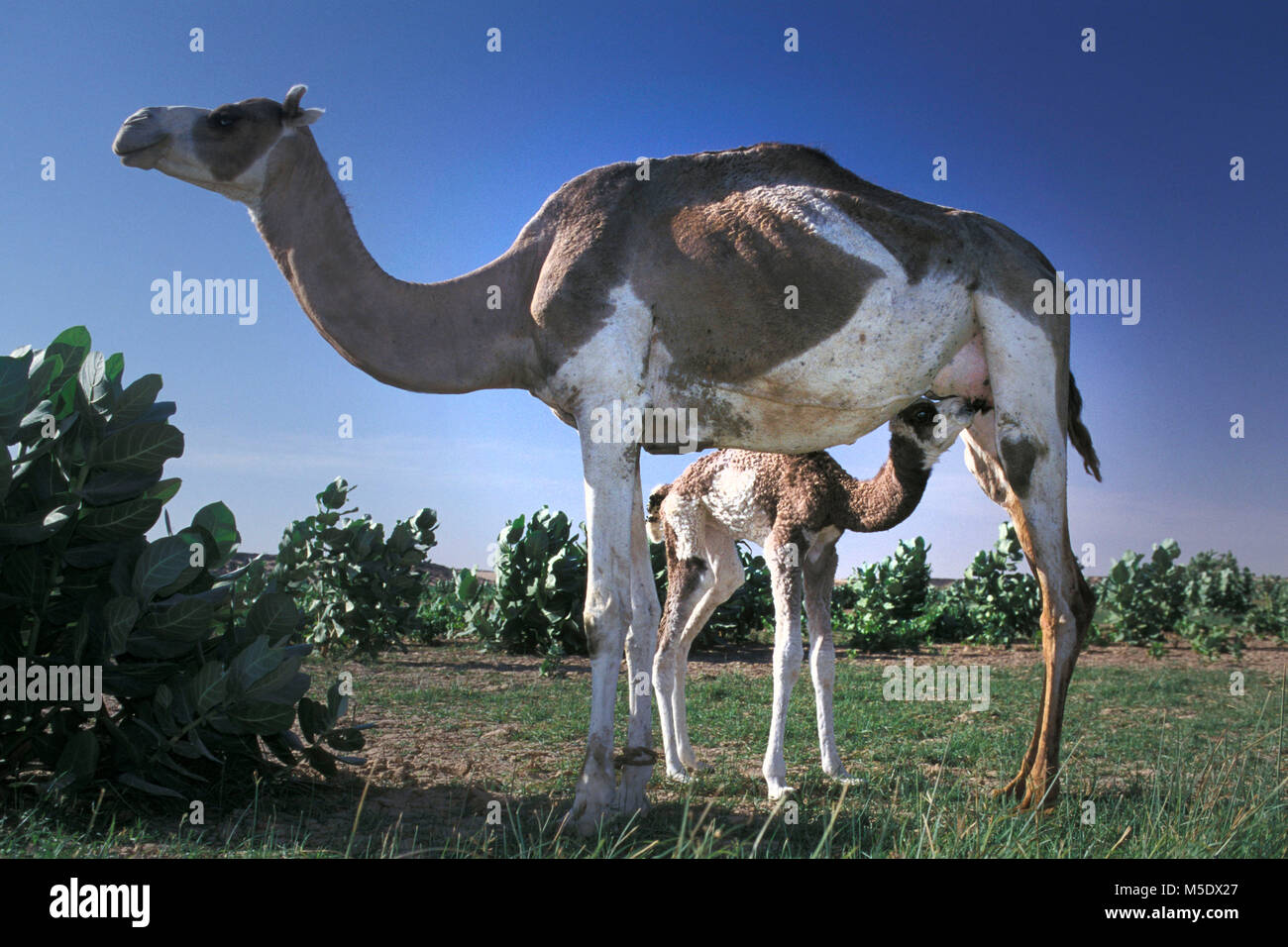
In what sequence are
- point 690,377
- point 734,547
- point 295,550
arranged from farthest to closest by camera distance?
point 295,550, point 734,547, point 690,377

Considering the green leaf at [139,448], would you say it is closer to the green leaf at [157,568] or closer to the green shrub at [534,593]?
the green leaf at [157,568]

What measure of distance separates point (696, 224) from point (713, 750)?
4.07 meters

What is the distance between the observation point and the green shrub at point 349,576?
36.8 feet

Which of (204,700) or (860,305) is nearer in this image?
(204,700)

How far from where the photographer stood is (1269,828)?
4258 millimetres

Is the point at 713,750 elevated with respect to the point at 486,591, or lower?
lower

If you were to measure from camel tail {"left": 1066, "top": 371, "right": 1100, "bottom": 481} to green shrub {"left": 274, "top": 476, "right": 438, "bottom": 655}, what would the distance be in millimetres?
8412

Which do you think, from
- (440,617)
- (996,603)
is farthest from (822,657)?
(996,603)

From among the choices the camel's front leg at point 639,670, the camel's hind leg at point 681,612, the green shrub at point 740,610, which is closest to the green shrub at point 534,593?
the green shrub at point 740,610

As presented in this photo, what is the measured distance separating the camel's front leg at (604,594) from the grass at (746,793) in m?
0.22

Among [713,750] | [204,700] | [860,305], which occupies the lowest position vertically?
[713,750]

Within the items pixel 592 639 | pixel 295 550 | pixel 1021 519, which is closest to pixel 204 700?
pixel 592 639
